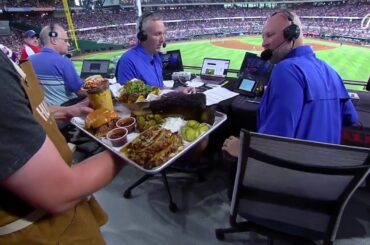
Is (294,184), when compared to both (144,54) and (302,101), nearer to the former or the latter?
(302,101)

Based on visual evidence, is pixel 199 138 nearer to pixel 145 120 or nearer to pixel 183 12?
pixel 145 120

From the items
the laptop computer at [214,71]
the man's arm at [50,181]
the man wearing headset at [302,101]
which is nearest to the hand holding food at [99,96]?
the man's arm at [50,181]

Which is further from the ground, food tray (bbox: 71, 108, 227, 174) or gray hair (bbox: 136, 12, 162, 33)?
gray hair (bbox: 136, 12, 162, 33)

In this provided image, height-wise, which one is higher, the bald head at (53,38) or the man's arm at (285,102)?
the bald head at (53,38)

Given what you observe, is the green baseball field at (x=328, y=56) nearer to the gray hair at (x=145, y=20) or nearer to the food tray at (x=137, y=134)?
the gray hair at (x=145, y=20)

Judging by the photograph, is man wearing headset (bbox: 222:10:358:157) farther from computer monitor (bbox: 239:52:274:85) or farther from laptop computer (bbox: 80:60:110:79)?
laptop computer (bbox: 80:60:110:79)

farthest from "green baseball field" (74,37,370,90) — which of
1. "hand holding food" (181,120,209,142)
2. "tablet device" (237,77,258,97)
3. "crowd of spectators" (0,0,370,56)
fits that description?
"hand holding food" (181,120,209,142)

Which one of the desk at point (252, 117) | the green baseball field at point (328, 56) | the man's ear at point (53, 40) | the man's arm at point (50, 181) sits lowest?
the green baseball field at point (328, 56)

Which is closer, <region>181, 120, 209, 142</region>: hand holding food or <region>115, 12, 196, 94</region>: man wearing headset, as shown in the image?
<region>181, 120, 209, 142</region>: hand holding food
